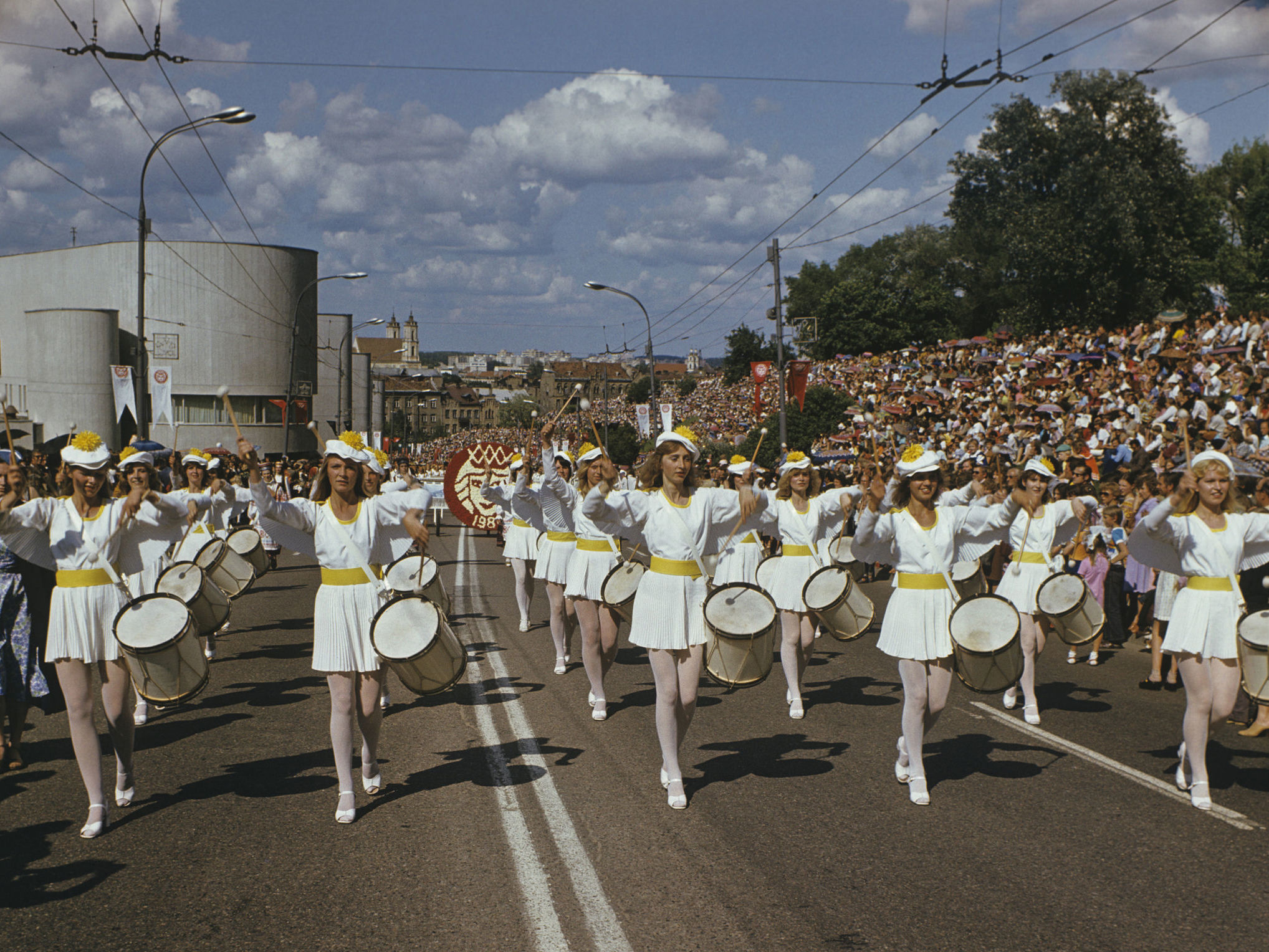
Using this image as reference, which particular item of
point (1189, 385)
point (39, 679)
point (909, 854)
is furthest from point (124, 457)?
point (1189, 385)

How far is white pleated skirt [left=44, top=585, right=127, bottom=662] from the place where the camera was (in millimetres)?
5898

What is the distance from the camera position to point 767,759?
7438 millimetres

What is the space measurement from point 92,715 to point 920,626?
457 cm

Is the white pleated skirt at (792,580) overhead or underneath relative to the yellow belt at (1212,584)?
underneath

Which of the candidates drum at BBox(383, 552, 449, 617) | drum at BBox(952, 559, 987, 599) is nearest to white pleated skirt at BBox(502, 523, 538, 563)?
drum at BBox(383, 552, 449, 617)

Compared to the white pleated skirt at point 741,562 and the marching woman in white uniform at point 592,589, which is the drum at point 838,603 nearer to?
the white pleated skirt at point 741,562

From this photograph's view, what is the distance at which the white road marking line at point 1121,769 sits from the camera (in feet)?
20.1

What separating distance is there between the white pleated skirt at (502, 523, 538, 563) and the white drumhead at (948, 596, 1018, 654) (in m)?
7.14

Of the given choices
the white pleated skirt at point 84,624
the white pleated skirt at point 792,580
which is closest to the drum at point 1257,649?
the white pleated skirt at point 792,580

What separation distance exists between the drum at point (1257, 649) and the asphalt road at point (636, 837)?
2.22 feet

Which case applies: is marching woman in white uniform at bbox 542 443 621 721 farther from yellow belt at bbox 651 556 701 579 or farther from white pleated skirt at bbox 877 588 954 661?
white pleated skirt at bbox 877 588 954 661

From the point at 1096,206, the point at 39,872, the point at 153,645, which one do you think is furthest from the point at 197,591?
the point at 1096,206

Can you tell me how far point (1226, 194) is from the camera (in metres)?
64.2

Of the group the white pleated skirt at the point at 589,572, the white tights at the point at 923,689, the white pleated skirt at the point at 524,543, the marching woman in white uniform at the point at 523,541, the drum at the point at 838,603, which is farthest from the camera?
the white pleated skirt at the point at 524,543
